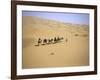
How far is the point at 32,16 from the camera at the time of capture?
160 centimetres

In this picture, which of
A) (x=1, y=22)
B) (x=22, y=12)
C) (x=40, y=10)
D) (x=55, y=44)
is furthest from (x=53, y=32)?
(x=1, y=22)

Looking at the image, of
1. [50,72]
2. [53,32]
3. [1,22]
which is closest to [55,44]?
[53,32]

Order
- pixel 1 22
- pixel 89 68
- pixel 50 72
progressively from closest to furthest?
1. pixel 1 22
2. pixel 50 72
3. pixel 89 68

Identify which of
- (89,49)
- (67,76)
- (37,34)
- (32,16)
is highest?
(32,16)

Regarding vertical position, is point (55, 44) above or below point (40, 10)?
below

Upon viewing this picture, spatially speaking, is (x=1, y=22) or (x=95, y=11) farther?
(x=95, y=11)

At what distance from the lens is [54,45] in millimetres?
1663

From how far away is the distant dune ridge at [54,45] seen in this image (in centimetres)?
159

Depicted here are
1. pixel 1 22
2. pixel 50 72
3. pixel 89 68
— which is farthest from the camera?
pixel 89 68

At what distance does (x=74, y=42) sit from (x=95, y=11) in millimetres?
371

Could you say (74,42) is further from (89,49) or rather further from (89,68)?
(89,68)

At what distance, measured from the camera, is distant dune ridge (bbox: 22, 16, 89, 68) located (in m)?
1.59

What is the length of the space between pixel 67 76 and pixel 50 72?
0.56 ft

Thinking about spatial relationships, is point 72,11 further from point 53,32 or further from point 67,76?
point 67,76
